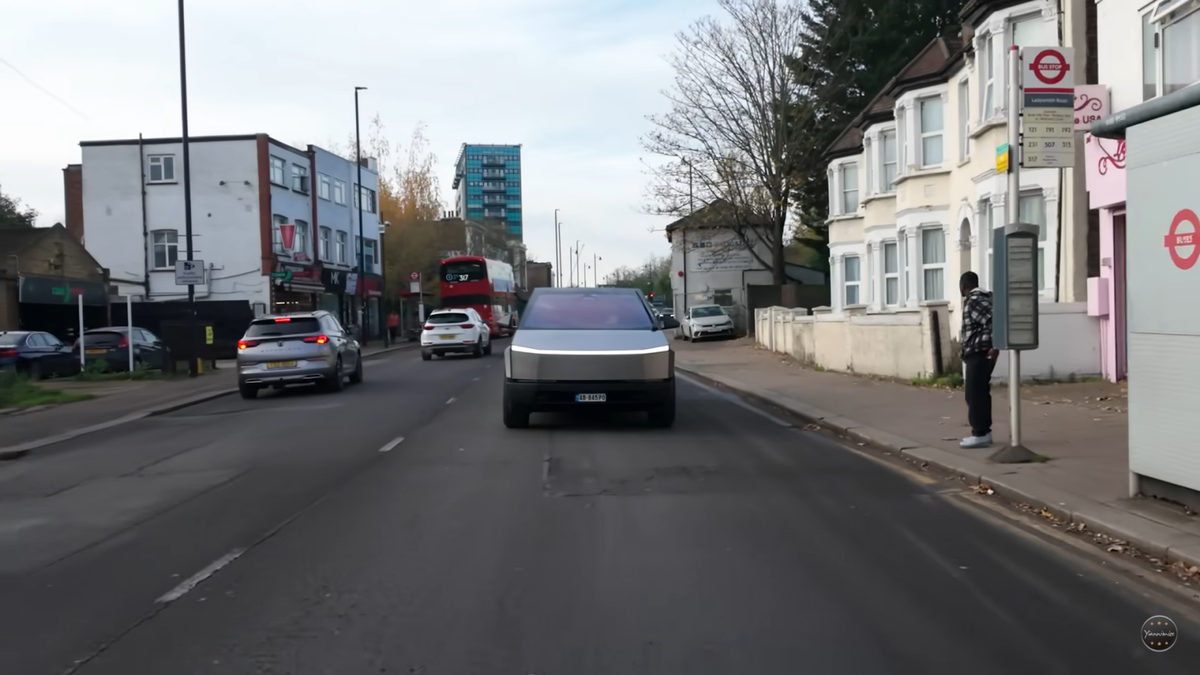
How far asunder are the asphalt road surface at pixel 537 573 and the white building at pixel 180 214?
35126mm

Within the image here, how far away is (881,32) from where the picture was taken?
43875mm

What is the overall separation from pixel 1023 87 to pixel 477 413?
362 inches

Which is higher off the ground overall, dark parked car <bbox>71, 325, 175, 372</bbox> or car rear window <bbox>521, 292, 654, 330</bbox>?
car rear window <bbox>521, 292, 654, 330</bbox>

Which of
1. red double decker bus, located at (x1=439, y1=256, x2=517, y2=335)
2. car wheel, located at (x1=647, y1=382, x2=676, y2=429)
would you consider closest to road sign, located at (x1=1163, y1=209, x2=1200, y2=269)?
car wheel, located at (x1=647, y1=382, x2=676, y2=429)

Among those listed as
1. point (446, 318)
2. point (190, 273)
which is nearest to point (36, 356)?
point (190, 273)

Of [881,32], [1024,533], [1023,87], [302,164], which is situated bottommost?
[1024,533]

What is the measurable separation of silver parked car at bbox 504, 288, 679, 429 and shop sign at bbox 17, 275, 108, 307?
25.9 m

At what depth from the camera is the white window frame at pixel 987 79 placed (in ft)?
67.6

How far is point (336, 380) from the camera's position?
2141cm

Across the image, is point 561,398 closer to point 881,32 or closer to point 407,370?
point 407,370

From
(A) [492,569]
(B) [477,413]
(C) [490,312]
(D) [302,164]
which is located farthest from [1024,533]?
(D) [302,164]

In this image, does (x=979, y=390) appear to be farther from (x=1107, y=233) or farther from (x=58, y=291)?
(x=58, y=291)

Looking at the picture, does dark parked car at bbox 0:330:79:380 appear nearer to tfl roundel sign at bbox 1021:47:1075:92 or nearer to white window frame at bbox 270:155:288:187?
white window frame at bbox 270:155:288:187

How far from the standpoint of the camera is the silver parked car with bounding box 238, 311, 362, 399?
66.8 ft
